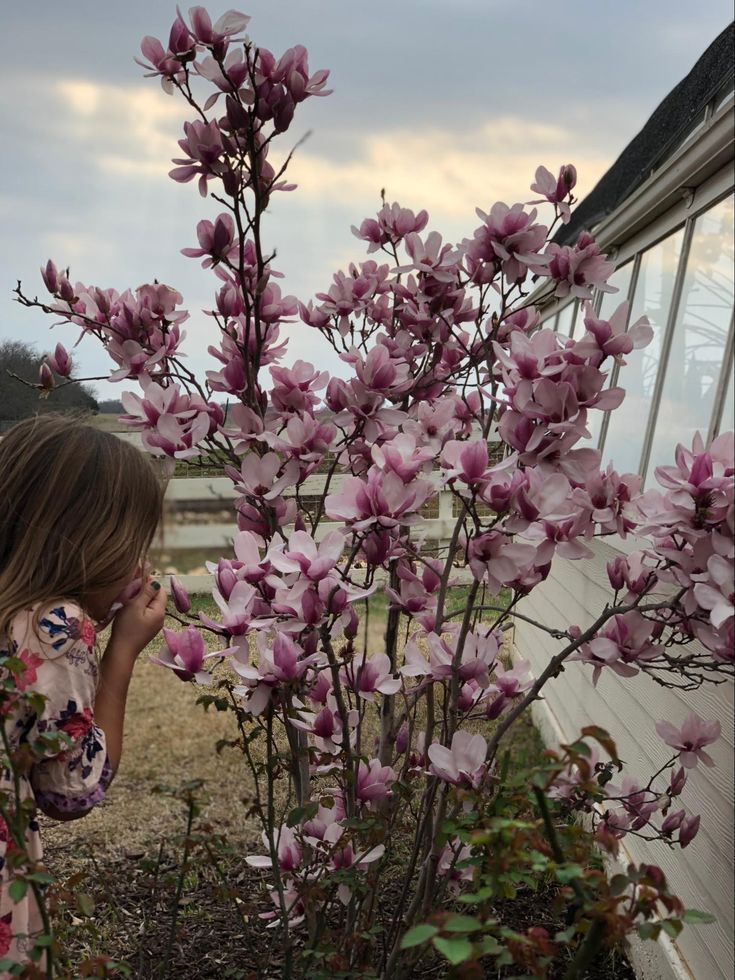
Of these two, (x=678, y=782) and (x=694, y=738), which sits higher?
(x=694, y=738)

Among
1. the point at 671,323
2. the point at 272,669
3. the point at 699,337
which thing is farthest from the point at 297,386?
the point at 671,323

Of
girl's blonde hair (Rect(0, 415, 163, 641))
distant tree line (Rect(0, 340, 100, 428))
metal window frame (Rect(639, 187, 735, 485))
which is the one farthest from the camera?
distant tree line (Rect(0, 340, 100, 428))

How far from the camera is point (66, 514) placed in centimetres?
177

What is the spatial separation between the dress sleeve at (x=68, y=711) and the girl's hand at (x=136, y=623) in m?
0.06

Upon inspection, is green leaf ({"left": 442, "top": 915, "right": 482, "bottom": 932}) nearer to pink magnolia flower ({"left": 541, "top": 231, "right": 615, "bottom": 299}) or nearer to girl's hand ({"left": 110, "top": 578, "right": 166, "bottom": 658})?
girl's hand ({"left": 110, "top": 578, "right": 166, "bottom": 658})

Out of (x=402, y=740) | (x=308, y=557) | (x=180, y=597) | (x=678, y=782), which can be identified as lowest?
(x=402, y=740)

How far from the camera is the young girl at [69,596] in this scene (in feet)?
5.41

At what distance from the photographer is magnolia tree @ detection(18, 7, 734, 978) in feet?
4.61

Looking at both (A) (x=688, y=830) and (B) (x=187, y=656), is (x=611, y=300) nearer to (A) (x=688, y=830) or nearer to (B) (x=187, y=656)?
(A) (x=688, y=830)

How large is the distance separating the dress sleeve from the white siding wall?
1079 millimetres

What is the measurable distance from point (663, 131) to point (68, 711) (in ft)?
9.75

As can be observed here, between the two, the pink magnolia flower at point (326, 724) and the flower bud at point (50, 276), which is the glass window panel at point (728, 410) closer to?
the pink magnolia flower at point (326, 724)

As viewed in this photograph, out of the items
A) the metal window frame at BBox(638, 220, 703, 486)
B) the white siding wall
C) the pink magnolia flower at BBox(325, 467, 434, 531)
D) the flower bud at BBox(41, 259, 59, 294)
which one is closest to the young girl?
the flower bud at BBox(41, 259, 59, 294)

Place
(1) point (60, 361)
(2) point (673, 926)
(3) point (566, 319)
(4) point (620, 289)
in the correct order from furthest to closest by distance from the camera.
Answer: (3) point (566, 319)
(4) point (620, 289)
(1) point (60, 361)
(2) point (673, 926)
